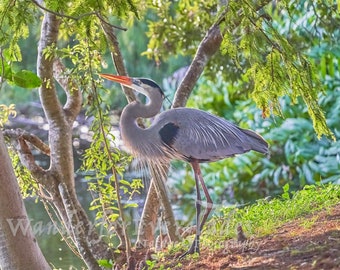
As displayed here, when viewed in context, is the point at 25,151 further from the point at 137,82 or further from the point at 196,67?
the point at 196,67

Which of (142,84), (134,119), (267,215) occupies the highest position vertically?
(142,84)

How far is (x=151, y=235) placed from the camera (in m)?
5.23

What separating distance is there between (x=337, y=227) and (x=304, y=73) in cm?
82

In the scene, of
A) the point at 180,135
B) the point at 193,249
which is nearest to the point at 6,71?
the point at 180,135

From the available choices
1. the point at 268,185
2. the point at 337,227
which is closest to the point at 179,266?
the point at 337,227

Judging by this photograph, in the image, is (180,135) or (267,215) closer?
(180,135)

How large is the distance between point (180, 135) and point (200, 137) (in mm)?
114

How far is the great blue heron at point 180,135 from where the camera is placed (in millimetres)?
4141

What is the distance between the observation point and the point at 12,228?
11.4 ft

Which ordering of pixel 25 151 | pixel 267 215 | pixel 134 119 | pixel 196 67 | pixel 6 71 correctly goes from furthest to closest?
pixel 196 67
pixel 25 151
pixel 267 215
pixel 134 119
pixel 6 71

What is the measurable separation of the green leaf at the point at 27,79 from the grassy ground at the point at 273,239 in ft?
3.79

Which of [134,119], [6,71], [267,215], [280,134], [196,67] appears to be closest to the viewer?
[6,71]

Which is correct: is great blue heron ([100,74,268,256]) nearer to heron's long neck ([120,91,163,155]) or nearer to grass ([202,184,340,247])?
heron's long neck ([120,91,163,155])

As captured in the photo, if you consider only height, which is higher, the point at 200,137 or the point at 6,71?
the point at 6,71
